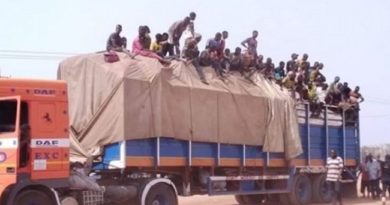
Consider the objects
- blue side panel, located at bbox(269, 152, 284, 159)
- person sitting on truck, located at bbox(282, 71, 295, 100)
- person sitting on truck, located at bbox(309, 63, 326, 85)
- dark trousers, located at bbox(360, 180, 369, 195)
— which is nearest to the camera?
blue side panel, located at bbox(269, 152, 284, 159)

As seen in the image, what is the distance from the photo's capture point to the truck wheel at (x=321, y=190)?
19.9m

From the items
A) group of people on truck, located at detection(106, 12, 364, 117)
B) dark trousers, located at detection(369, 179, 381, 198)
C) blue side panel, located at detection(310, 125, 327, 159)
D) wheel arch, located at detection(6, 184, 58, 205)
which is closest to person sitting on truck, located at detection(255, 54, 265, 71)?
group of people on truck, located at detection(106, 12, 364, 117)

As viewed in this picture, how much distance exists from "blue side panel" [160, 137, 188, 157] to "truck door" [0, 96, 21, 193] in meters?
3.84

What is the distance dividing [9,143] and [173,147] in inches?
171

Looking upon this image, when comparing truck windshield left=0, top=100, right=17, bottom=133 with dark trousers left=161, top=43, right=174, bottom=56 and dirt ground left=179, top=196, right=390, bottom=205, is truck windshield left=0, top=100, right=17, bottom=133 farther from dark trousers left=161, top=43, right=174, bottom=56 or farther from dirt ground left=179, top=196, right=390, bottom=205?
dirt ground left=179, top=196, right=390, bottom=205

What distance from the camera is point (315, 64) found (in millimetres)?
20906

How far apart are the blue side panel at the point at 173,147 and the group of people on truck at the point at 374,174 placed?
28.9 ft

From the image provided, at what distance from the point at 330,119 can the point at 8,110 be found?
455 inches

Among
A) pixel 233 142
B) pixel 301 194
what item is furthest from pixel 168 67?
pixel 301 194

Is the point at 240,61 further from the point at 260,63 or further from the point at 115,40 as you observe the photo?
the point at 115,40

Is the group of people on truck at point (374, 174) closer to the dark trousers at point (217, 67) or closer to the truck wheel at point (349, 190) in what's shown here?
the truck wheel at point (349, 190)

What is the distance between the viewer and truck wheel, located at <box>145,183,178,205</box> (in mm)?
13914

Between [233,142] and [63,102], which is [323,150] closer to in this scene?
[233,142]

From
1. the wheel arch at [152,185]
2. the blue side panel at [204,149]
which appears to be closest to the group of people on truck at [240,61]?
the blue side panel at [204,149]
